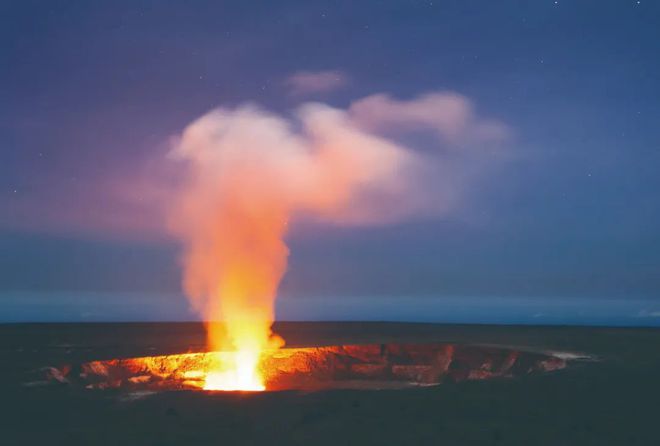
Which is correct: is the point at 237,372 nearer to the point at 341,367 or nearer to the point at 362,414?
the point at 341,367

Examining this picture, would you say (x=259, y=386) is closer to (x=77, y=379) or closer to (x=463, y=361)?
(x=77, y=379)

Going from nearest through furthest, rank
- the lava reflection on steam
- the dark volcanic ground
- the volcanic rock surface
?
the dark volcanic ground → the volcanic rock surface → the lava reflection on steam

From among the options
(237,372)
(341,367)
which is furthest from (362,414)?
(341,367)

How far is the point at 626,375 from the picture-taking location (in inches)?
931

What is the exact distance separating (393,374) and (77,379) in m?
14.5

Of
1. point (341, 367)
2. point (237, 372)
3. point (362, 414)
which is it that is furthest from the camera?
point (341, 367)

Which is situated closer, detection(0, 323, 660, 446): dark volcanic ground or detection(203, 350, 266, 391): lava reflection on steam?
detection(0, 323, 660, 446): dark volcanic ground

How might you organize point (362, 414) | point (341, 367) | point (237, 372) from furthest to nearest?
point (341, 367)
point (237, 372)
point (362, 414)

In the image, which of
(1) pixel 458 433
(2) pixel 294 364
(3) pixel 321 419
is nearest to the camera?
(1) pixel 458 433

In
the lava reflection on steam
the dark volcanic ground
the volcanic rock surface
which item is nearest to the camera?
the dark volcanic ground

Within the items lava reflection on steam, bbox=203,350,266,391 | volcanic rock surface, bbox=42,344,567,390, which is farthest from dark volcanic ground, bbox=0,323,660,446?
lava reflection on steam, bbox=203,350,266,391

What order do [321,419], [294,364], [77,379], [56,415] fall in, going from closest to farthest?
[321,419]
[56,415]
[77,379]
[294,364]

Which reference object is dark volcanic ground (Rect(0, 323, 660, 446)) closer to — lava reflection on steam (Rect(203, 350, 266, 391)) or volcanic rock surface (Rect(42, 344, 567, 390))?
volcanic rock surface (Rect(42, 344, 567, 390))

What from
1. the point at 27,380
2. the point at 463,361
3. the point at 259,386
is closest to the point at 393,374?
the point at 463,361
